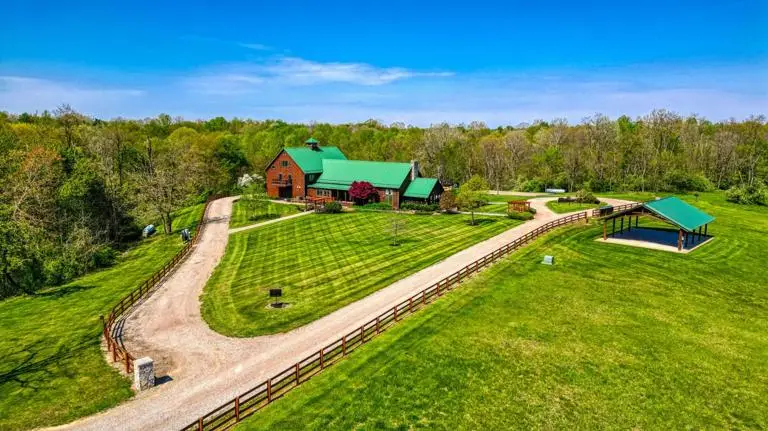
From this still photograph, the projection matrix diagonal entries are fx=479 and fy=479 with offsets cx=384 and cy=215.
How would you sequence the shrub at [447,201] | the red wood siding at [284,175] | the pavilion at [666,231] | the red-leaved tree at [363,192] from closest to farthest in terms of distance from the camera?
1. the pavilion at [666,231]
2. the shrub at [447,201]
3. the red-leaved tree at [363,192]
4. the red wood siding at [284,175]

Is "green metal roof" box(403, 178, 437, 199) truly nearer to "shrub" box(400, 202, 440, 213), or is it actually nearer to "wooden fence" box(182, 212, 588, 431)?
"shrub" box(400, 202, 440, 213)

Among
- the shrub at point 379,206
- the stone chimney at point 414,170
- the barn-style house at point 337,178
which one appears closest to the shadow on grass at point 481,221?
the barn-style house at point 337,178

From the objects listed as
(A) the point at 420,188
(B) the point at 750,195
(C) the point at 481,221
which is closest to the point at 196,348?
(C) the point at 481,221

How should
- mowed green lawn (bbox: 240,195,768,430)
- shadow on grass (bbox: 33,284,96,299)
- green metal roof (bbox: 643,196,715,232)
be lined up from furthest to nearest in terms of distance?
green metal roof (bbox: 643,196,715,232), shadow on grass (bbox: 33,284,96,299), mowed green lawn (bbox: 240,195,768,430)

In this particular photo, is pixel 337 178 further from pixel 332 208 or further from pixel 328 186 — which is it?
pixel 332 208

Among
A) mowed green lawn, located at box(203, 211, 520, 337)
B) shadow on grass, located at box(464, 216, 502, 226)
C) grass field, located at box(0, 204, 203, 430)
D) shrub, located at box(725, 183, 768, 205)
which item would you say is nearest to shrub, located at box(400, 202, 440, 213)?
mowed green lawn, located at box(203, 211, 520, 337)

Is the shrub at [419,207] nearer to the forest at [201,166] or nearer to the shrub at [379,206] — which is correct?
the shrub at [379,206]
